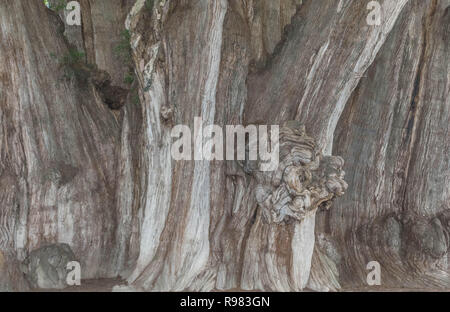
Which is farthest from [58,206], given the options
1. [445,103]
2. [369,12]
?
[445,103]

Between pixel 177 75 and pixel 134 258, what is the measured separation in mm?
1801

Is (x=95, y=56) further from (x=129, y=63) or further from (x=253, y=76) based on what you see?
(x=253, y=76)

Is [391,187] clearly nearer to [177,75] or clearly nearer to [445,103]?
[445,103]

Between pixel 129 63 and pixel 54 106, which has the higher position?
pixel 129 63

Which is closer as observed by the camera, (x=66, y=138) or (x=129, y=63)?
(x=66, y=138)

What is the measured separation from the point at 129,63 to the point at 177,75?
3.69 ft

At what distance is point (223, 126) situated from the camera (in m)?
5.40

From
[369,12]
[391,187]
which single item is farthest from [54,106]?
[391,187]

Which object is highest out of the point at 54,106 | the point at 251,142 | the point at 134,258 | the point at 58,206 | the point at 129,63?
the point at 129,63

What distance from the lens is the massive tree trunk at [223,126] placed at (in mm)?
5031

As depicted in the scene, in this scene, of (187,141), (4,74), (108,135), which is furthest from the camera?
(108,135)

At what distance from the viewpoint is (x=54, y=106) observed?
568 centimetres

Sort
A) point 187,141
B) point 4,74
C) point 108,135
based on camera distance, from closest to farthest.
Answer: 1. point 187,141
2. point 4,74
3. point 108,135

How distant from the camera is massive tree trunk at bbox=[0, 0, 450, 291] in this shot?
5031 mm
